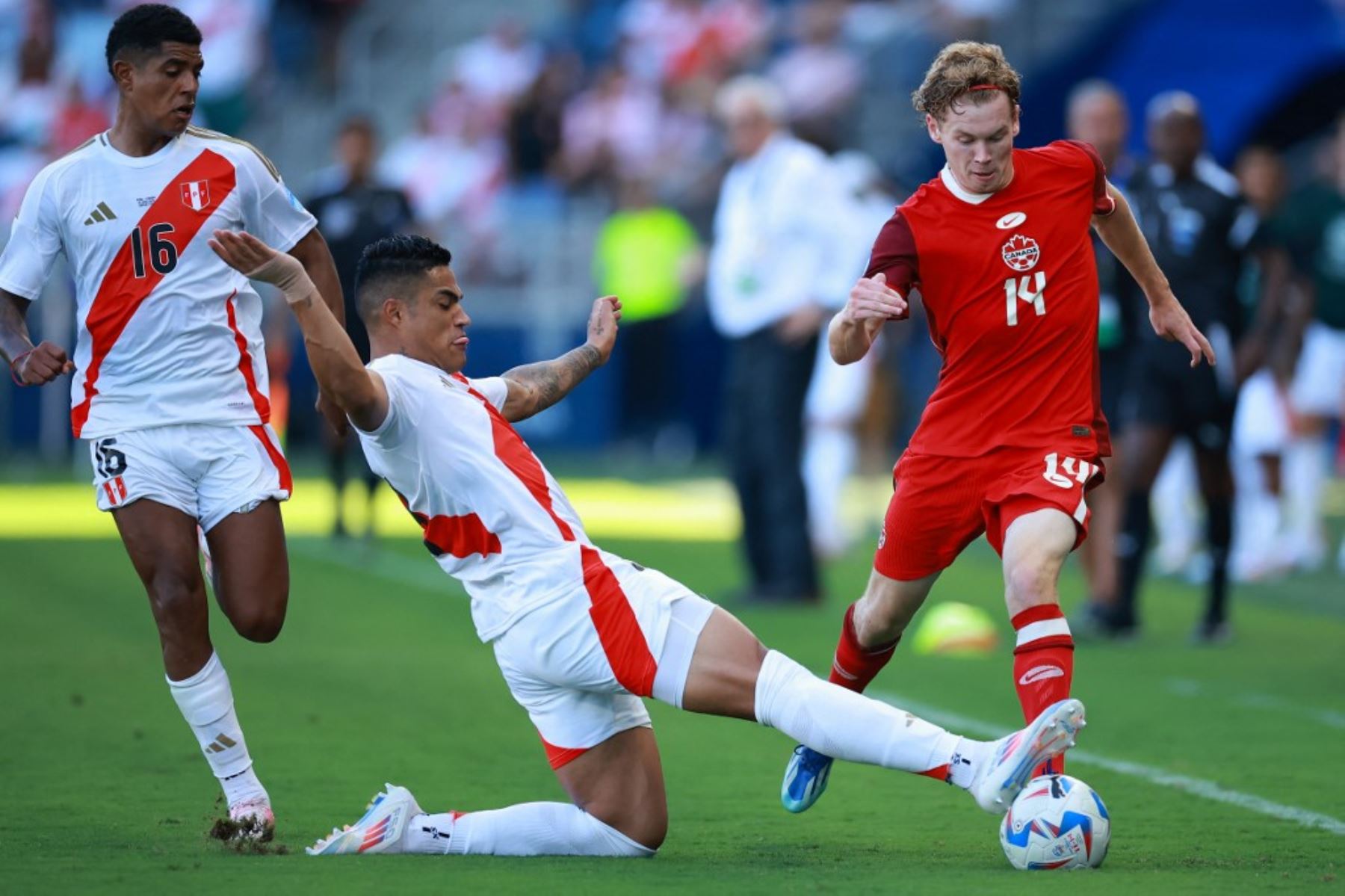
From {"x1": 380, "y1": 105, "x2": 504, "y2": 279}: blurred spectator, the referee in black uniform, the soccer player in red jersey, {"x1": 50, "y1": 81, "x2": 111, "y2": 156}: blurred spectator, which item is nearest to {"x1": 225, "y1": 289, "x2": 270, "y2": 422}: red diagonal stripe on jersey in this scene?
the soccer player in red jersey

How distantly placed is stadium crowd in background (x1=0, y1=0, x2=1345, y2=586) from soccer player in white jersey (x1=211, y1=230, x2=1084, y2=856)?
1479 cm

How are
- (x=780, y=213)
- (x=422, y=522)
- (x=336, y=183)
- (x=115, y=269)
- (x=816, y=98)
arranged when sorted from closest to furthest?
(x=422, y=522) < (x=115, y=269) < (x=780, y=213) < (x=336, y=183) < (x=816, y=98)

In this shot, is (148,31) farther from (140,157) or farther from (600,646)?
(600,646)

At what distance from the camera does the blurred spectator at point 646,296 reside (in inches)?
929

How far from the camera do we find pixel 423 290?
6090 millimetres

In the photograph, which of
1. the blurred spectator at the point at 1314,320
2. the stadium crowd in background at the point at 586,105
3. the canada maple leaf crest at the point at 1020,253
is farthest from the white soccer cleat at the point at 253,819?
the stadium crowd in background at the point at 586,105

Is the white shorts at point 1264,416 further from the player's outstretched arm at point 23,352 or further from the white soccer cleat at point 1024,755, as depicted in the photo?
the player's outstretched arm at point 23,352

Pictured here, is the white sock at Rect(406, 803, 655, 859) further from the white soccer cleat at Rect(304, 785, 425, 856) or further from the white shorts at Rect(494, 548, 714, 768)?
the white shorts at Rect(494, 548, 714, 768)

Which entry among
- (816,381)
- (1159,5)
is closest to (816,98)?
(1159,5)

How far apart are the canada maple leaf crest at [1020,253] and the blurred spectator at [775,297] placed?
19.9 ft

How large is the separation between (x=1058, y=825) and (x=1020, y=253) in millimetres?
1777

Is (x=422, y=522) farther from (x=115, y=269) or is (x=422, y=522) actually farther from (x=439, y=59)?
(x=439, y=59)

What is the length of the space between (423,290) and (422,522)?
0.66 meters

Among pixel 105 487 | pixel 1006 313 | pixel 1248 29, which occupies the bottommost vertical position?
pixel 105 487
